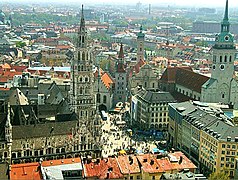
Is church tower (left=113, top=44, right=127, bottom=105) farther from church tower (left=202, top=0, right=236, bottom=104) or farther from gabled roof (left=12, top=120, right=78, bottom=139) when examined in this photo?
gabled roof (left=12, top=120, right=78, bottom=139)

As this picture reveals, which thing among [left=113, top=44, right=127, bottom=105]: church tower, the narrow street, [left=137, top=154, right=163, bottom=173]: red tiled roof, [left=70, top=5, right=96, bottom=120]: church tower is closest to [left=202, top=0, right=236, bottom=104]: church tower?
the narrow street

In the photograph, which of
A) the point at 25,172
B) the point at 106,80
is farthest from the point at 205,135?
the point at 106,80

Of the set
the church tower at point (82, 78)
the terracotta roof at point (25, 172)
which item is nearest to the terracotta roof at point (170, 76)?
the church tower at point (82, 78)

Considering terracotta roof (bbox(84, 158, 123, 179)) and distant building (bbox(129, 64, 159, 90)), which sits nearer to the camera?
terracotta roof (bbox(84, 158, 123, 179))

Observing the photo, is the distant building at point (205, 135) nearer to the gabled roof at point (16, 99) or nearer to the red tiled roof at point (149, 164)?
the red tiled roof at point (149, 164)

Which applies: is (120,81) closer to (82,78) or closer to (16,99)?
(82,78)

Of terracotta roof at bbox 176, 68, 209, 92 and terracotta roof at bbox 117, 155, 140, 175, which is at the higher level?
terracotta roof at bbox 176, 68, 209, 92
